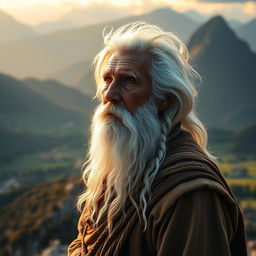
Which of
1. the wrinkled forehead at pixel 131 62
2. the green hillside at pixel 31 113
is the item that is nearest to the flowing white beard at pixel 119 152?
the wrinkled forehead at pixel 131 62

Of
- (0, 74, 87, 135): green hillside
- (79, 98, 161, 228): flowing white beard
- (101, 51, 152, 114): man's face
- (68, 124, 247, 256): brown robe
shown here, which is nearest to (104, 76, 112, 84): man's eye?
(101, 51, 152, 114): man's face

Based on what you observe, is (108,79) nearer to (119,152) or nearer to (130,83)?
(130,83)

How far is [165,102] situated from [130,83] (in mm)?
314

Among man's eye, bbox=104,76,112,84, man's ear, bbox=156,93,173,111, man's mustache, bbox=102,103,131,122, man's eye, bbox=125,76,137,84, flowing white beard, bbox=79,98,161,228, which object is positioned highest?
man's eye, bbox=125,76,137,84

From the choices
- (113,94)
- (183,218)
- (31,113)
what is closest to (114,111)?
(113,94)

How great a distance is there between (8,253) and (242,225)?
3793 cm

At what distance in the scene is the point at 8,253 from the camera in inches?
1496

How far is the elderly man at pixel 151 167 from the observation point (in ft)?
8.74

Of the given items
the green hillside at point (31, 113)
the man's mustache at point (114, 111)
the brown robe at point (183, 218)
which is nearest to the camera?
the brown robe at point (183, 218)

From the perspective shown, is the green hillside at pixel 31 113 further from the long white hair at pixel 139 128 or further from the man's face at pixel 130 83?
the man's face at pixel 130 83

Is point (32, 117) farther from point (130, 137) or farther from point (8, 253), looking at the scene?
point (130, 137)

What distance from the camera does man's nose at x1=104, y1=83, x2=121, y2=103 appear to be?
3492 mm

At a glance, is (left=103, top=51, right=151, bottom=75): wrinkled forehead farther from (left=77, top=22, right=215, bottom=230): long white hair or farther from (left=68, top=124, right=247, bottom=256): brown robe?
(left=68, top=124, right=247, bottom=256): brown robe

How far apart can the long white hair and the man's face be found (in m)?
0.05
